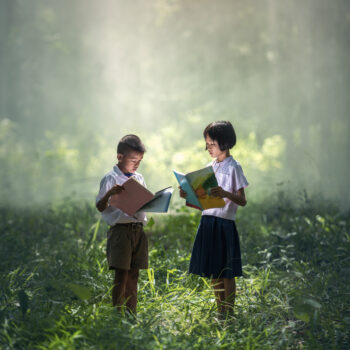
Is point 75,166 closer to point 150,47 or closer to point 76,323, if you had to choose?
point 150,47

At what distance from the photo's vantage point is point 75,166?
8758 mm

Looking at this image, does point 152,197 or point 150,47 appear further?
point 150,47

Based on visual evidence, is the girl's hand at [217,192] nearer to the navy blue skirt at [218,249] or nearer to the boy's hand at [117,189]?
the navy blue skirt at [218,249]

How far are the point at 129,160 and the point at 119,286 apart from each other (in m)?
0.78

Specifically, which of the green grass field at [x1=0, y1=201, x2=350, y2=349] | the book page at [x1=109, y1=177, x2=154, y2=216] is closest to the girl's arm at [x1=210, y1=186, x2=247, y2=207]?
the book page at [x1=109, y1=177, x2=154, y2=216]

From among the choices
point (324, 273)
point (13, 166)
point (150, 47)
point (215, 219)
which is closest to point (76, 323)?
point (215, 219)

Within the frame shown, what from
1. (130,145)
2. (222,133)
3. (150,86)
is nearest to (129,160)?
(130,145)

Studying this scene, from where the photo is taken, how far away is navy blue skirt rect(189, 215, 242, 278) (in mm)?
2924

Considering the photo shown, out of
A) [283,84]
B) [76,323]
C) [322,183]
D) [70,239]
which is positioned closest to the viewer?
[76,323]

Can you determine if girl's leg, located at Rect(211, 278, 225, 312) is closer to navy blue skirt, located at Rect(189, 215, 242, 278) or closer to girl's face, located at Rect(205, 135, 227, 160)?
navy blue skirt, located at Rect(189, 215, 242, 278)

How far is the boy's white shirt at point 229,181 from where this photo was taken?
9.48 ft

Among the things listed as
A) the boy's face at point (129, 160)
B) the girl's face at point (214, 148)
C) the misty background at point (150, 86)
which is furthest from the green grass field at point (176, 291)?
the misty background at point (150, 86)

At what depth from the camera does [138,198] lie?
2.64m

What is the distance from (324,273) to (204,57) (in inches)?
223
